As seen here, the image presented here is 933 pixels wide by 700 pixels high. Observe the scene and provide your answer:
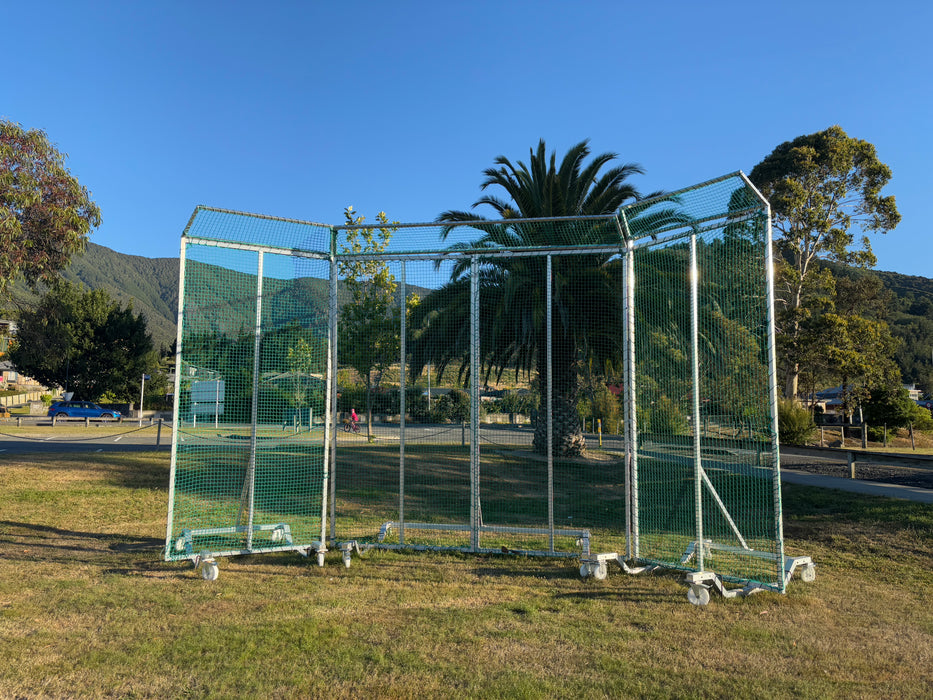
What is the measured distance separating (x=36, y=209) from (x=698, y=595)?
47.8 ft

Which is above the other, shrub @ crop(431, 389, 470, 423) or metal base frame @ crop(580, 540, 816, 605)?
shrub @ crop(431, 389, 470, 423)

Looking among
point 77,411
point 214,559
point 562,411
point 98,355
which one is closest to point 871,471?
point 562,411

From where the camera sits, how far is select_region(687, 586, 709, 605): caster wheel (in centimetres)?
530

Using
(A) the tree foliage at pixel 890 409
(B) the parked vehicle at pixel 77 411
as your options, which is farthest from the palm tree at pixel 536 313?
(B) the parked vehicle at pixel 77 411

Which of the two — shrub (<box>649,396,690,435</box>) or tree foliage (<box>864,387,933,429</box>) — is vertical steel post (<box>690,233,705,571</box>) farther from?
tree foliage (<box>864,387,933,429</box>)

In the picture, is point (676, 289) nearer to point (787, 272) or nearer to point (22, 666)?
point (22, 666)

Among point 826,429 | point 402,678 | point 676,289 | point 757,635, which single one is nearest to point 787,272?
point 826,429

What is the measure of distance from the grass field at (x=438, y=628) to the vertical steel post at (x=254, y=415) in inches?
20.0

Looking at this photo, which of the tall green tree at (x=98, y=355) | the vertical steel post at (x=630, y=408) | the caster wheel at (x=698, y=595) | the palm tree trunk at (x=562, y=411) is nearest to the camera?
the caster wheel at (x=698, y=595)

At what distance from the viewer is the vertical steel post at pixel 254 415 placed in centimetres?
659

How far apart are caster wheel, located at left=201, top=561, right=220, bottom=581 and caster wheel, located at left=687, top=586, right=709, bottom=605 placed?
440cm

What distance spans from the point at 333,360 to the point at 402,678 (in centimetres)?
398

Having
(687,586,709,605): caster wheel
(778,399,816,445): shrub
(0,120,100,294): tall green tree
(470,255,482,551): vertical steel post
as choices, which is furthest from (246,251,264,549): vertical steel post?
(778,399,816,445): shrub

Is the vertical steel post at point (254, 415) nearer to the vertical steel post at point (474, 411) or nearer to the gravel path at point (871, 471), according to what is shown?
the vertical steel post at point (474, 411)
